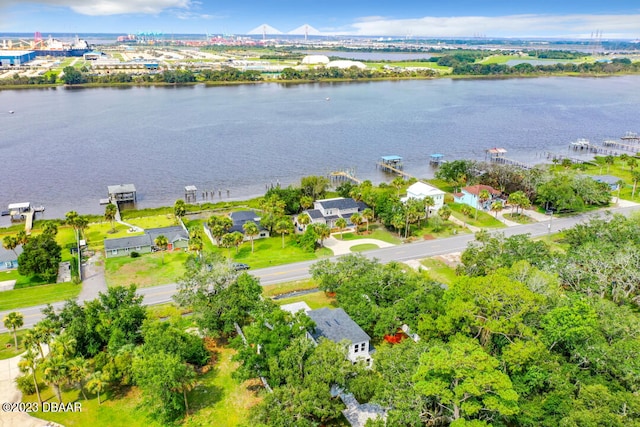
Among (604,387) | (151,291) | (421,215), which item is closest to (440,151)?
(421,215)

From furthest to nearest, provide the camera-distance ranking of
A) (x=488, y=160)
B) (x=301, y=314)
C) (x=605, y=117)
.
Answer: (x=605, y=117)
(x=488, y=160)
(x=301, y=314)

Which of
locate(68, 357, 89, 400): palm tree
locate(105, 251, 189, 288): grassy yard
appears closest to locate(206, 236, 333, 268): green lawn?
locate(105, 251, 189, 288): grassy yard

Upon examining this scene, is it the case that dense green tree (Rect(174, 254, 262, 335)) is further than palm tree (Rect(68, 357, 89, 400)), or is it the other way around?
dense green tree (Rect(174, 254, 262, 335))

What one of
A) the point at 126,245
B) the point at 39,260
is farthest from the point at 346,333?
the point at 39,260

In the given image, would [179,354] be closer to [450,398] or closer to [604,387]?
[450,398]

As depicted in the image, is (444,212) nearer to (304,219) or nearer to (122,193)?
(304,219)

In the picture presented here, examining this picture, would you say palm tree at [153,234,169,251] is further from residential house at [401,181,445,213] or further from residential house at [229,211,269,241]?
residential house at [401,181,445,213]

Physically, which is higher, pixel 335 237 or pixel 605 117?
pixel 605 117
